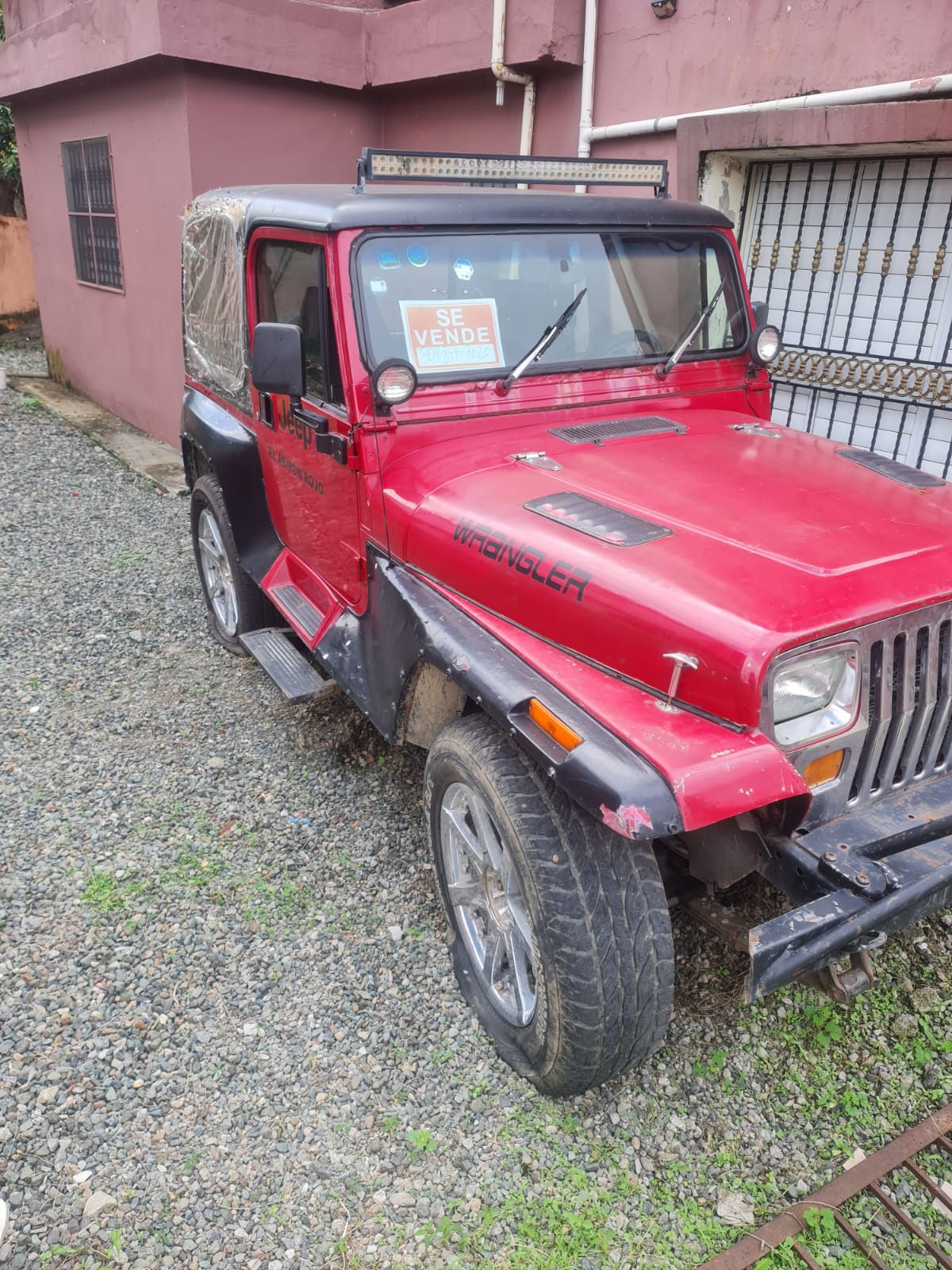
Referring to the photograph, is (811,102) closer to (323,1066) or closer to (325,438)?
(325,438)

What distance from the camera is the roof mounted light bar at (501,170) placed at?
2.94 m

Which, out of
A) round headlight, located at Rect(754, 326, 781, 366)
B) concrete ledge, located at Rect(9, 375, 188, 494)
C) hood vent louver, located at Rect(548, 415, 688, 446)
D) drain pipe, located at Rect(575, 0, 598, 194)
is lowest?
concrete ledge, located at Rect(9, 375, 188, 494)

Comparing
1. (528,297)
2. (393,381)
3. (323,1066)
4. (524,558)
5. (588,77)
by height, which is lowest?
(323,1066)

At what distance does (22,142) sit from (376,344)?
10.1 metres

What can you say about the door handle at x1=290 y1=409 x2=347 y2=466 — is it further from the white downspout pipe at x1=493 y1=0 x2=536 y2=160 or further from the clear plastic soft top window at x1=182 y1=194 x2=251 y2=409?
the white downspout pipe at x1=493 y1=0 x2=536 y2=160

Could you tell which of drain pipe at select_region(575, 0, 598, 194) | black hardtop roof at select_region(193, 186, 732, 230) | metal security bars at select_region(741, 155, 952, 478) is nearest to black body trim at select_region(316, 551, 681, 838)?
black hardtop roof at select_region(193, 186, 732, 230)

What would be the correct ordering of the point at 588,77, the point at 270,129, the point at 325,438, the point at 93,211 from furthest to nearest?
1. the point at 93,211
2. the point at 270,129
3. the point at 588,77
4. the point at 325,438

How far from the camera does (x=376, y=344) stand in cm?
281

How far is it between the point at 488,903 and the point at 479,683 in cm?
72

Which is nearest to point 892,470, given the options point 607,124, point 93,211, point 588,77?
point 607,124

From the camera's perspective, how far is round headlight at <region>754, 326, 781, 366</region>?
3402mm

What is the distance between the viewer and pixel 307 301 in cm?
308

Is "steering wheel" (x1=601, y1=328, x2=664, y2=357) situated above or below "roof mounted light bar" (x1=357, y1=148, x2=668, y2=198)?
below

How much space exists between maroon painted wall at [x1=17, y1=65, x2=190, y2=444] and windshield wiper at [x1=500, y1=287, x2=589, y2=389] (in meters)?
5.14
